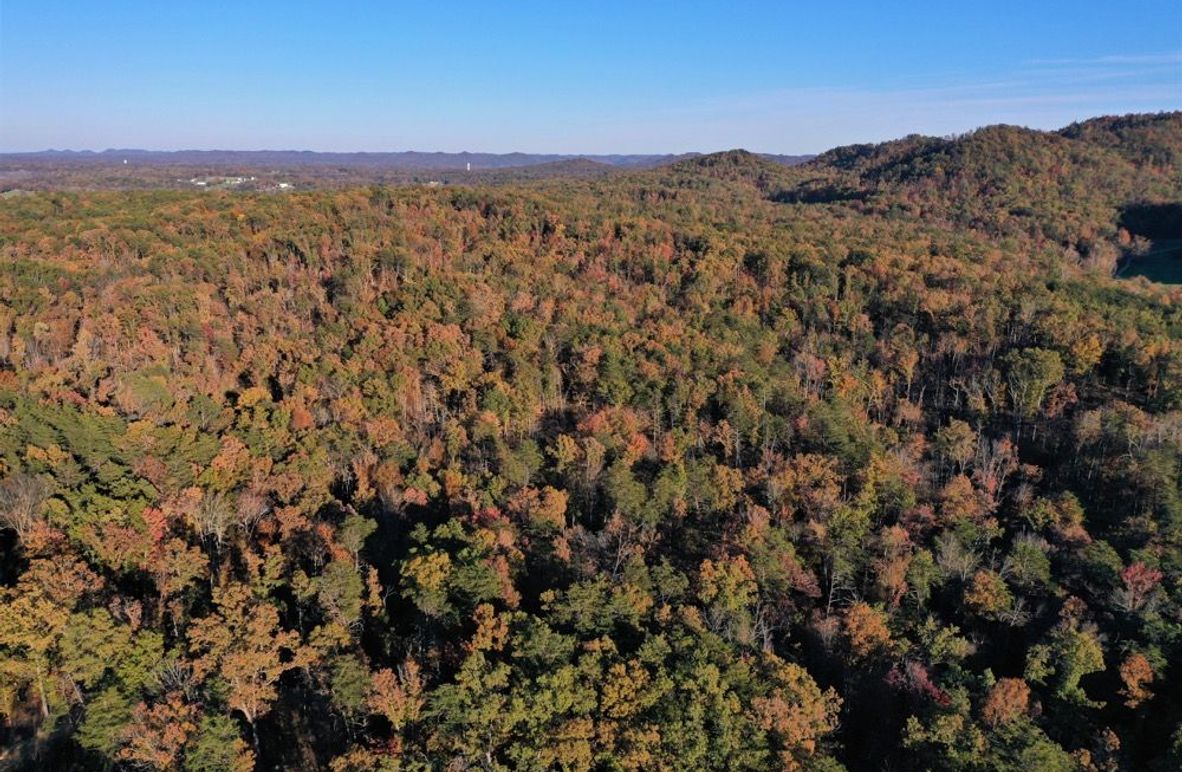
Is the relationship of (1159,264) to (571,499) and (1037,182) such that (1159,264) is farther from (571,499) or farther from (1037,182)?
(571,499)

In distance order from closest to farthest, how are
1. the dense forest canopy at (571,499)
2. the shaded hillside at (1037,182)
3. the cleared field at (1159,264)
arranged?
1. the dense forest canopy at (571,499)
2. the cleared field at (1159,264)
3. the shaded hillside at (1037,182)

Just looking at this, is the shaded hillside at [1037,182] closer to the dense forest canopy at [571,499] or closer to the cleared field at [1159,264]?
the cleared field at [1159,264]

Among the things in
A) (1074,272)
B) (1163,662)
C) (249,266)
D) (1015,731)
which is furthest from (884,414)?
(249,266)

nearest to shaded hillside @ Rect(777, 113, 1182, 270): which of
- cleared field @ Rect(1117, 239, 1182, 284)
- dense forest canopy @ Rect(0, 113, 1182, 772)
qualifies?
cleared field @ Rect(1117, 239, 1182, 284)

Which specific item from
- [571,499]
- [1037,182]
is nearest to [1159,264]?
[1037,182]

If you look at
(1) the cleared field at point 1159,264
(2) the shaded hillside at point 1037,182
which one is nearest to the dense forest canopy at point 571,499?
(1) the cleared field at point 1159,264

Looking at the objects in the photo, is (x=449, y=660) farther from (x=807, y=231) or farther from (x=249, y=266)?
(x=807, y=231)

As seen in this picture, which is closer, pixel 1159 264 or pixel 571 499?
pixel 571 499

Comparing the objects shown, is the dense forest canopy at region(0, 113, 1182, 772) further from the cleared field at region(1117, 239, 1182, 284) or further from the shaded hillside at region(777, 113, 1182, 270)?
the shaded hillside at region(777, 113, 1182, 270)
